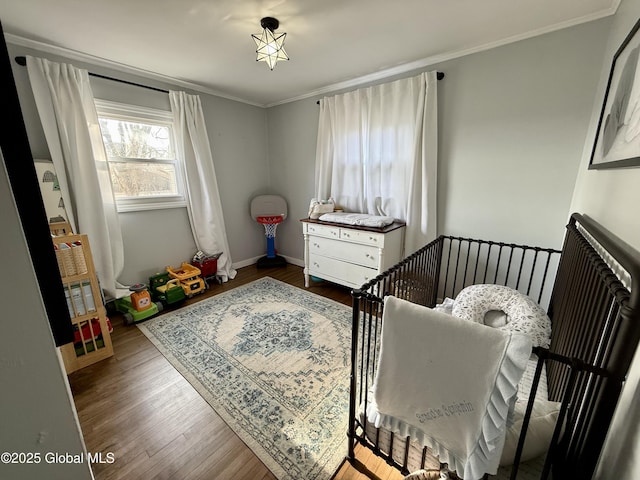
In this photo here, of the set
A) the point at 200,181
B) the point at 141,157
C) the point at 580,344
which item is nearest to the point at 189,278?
the point at 200,181

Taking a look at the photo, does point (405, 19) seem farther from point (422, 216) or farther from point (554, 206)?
point (554, 206)

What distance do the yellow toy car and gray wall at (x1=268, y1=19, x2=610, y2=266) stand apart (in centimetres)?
276

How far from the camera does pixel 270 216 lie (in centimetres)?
371

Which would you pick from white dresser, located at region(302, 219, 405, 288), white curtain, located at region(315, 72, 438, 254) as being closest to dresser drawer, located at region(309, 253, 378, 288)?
white dresser, located at region(302, 219, 405, 288)

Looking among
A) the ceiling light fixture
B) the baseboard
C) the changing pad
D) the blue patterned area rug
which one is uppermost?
the ceiling light fixture

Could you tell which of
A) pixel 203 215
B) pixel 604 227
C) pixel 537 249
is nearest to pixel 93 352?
pixel 203 215

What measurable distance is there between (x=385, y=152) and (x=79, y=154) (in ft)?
9.56

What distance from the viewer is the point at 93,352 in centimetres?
193

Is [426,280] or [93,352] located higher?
[426,280]

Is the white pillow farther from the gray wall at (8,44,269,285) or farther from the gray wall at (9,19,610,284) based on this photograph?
the gray wall at (8,44,269,285)

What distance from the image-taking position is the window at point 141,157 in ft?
8.43

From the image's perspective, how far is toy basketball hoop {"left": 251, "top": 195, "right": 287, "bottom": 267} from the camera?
12.1 ft

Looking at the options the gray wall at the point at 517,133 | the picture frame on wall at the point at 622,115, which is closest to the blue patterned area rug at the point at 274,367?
the gray wall at the point at 517,133

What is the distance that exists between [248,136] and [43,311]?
3.57 metres
